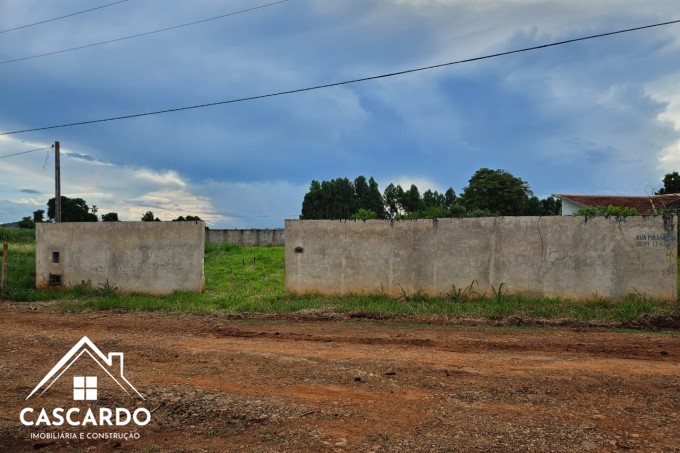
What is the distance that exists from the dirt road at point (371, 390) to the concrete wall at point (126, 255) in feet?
12.8

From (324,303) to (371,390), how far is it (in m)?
5.24

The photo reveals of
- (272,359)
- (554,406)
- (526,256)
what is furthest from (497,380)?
(526,256)

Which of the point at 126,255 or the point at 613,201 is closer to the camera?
the point at 126,255

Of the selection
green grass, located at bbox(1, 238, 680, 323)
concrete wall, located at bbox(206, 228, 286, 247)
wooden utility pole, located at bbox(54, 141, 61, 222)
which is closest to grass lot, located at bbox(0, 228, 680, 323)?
green grass, located at bbox(1, 238, 680, 323)

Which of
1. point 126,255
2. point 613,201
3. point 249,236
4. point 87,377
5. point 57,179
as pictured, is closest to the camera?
point 87,377

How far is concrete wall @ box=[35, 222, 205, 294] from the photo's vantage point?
11.3 m

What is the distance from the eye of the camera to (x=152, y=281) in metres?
11.5

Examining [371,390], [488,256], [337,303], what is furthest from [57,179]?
[371,390]

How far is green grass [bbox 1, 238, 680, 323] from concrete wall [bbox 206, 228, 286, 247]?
23.2 metres

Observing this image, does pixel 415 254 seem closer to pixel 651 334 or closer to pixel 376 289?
pixel 376 289

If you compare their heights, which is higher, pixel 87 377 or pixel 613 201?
pixel 613 201

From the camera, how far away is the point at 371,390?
4.56 metres

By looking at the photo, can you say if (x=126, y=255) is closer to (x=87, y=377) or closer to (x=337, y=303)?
(x=337, y=303)

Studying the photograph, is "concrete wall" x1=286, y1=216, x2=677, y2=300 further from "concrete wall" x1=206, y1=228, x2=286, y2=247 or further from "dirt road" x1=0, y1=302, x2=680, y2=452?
"concrete wall" x1=206, y1=228, x2=286, y2=247
